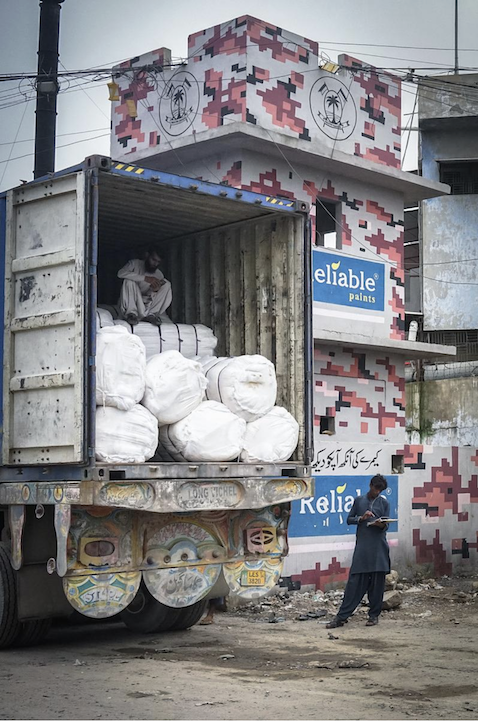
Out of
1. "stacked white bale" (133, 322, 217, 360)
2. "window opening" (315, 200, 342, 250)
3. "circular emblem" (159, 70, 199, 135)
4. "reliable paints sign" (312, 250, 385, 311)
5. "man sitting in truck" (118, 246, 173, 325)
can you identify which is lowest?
"stacked white bale" (133, 322, 217, 360)

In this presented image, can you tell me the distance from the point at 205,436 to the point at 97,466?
1.07 meters

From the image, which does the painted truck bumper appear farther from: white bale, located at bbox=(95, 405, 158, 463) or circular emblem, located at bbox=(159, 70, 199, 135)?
circular emblem, located at bbox=(159, 70, 199, 135)

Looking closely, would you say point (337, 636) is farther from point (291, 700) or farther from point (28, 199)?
point (28, 199)

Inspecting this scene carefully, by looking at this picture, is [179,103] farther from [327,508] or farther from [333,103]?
[327,508]

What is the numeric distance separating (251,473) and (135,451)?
42.7 inches

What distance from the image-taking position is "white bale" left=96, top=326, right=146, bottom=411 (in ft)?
24.5

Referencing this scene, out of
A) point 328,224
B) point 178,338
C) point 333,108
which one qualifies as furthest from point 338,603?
point 333,108

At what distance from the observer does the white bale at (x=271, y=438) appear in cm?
836

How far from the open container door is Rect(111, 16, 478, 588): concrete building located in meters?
4.48

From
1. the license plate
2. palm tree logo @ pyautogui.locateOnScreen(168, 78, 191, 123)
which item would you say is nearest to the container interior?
the license plate

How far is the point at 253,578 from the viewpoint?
827 cm

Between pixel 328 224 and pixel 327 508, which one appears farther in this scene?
pixel 328 224

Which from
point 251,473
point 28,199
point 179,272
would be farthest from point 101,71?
point 251,473

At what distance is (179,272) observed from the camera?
389 inches
